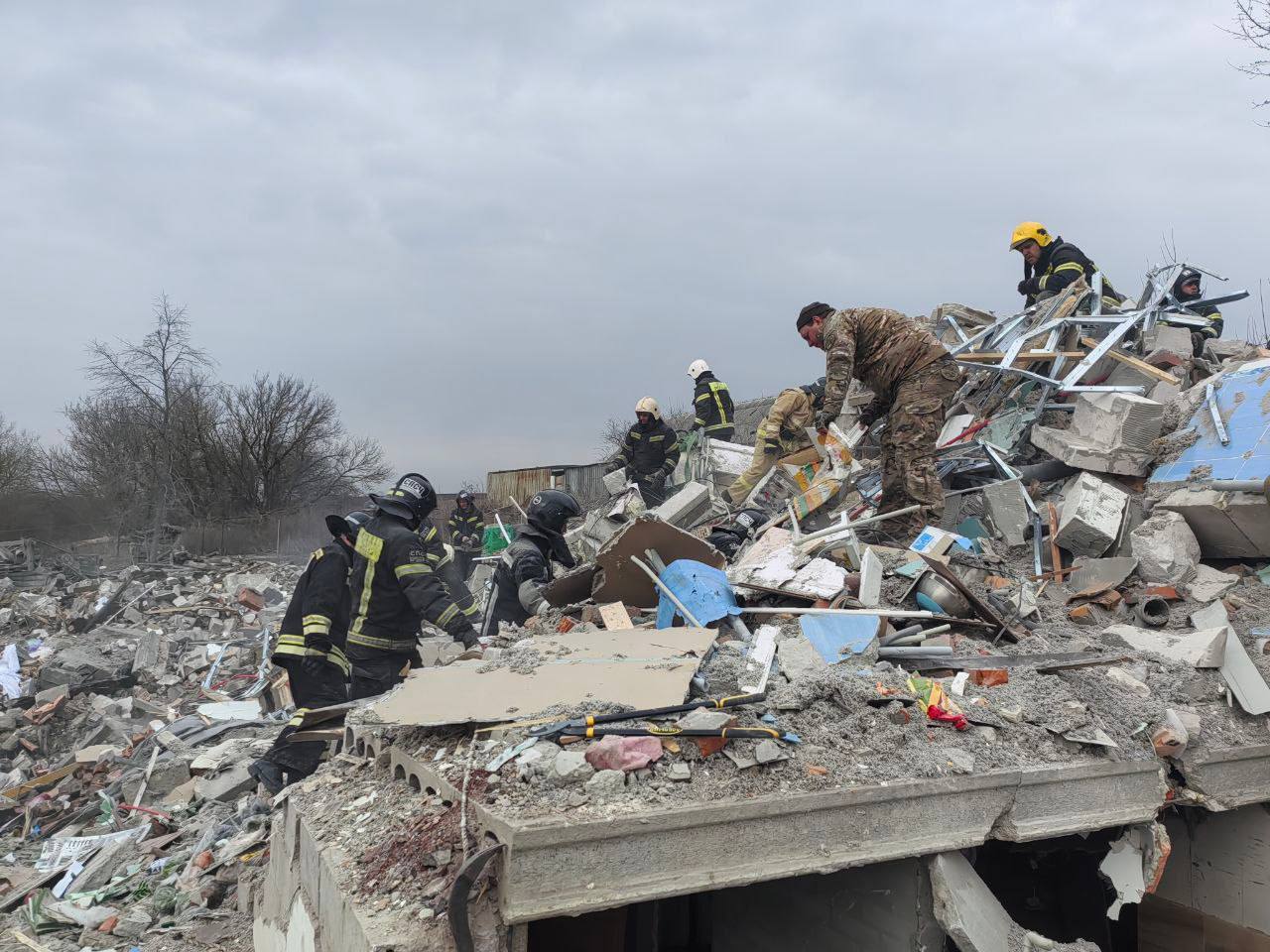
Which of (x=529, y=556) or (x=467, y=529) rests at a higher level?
(x=529, y=556)

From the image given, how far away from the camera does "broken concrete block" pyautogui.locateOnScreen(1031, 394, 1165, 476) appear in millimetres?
5762

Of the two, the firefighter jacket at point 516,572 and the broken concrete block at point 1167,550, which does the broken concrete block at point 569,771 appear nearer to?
the firefighter jacket at point 516,572

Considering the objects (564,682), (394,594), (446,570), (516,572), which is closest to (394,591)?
(394,594)

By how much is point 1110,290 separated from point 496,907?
27.8ft

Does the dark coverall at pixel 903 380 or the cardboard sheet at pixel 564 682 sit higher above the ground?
the dark coverall at pixel 903 380

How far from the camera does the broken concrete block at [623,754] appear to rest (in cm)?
235

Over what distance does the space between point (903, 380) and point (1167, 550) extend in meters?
1.98

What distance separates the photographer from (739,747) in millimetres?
2484

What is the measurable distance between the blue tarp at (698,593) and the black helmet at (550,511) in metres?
1.29

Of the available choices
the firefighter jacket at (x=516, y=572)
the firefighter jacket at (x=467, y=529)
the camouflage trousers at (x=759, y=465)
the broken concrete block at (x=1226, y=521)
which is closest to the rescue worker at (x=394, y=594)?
the firefighter jacket at (x=516, y=572)

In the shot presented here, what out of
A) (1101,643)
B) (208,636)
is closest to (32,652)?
(208,636)

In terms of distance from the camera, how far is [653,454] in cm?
910

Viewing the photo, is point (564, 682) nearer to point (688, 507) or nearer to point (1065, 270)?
point (688, 507)

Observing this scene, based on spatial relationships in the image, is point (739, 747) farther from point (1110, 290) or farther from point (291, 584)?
point (291, 584)
